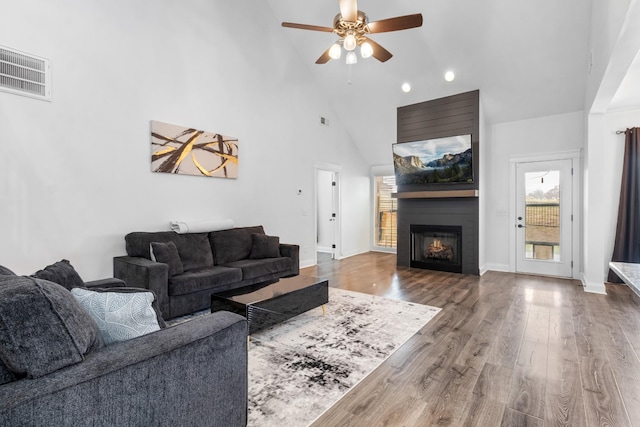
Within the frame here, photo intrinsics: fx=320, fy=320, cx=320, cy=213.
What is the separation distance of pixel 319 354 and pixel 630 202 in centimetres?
525

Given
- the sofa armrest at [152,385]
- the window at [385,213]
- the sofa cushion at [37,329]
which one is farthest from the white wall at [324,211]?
the sofa cushion at [37,329]

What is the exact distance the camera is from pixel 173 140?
420cm

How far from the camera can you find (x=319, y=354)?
257 cm

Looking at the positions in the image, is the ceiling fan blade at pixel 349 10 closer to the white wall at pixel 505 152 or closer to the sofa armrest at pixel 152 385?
the sofa armrest at pixel 152 385

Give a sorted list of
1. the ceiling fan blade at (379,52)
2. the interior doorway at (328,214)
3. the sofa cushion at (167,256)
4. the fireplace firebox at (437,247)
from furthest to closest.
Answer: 1. the interior doorway at (328,214)
2. the fireplace firebox at (437,247)
3. the ceiling fan blade at (379,52)
4. the sofa cushion at (167,256)

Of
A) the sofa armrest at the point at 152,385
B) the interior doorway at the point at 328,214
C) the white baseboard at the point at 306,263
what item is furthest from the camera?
the interior doorway at the point at 328,214

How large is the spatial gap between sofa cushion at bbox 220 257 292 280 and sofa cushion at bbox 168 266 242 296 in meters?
0.13

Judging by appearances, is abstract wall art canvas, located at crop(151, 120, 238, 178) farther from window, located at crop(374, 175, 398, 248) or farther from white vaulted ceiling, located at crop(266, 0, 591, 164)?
window, located at crop(374, 175, 398, 248)

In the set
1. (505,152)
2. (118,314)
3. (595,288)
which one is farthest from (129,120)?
(595,288)

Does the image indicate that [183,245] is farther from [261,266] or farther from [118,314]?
[118,314]

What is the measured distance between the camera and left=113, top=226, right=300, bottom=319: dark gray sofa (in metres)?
3.21

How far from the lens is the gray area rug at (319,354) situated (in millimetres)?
1926

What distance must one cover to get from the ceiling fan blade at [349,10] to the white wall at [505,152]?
3.87 metres

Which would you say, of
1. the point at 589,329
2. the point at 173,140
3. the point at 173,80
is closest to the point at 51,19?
the point at 173,80
